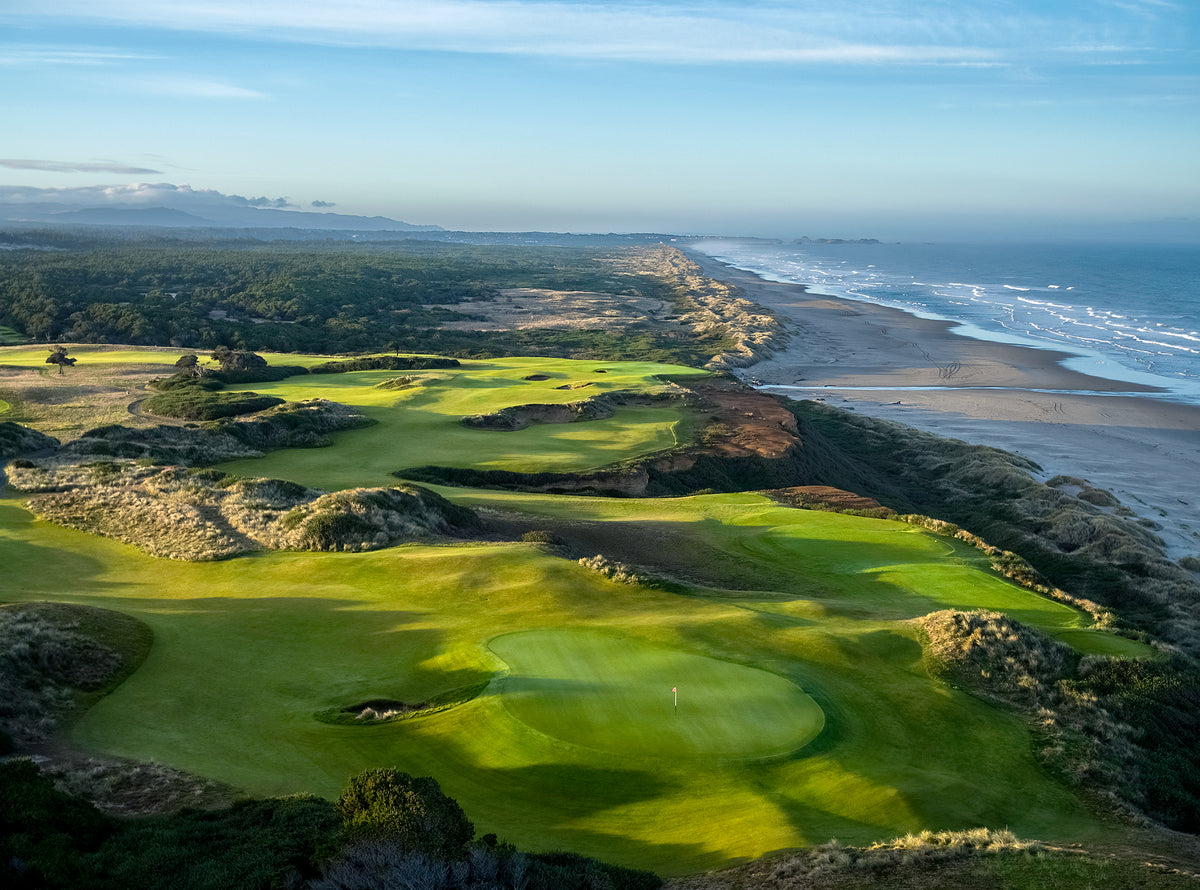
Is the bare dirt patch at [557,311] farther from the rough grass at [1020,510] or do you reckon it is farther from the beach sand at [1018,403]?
the rough grass at [1020,510]

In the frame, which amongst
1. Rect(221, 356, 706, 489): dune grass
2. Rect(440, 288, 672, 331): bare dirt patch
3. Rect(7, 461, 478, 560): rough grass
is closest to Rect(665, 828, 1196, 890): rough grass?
Rect(7, 461, 478, 560): rough grass

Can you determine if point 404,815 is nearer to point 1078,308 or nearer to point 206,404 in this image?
point 206,404

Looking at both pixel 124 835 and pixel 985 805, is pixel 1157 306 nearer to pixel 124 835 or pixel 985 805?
pixel 985 805

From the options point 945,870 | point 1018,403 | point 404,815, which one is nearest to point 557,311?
point 1018,403

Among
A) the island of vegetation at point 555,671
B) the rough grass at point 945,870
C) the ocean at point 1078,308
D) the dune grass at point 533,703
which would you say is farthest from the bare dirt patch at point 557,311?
the rough grass at point 945,870

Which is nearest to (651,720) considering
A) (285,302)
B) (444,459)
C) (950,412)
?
(444,459)

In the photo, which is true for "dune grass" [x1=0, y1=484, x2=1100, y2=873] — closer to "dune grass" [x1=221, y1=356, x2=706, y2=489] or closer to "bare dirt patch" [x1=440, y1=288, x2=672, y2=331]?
"dune grass" [x1=221, y1=356, x2=706, y2=489]
